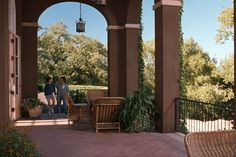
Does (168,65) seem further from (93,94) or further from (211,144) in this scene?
(211,144)

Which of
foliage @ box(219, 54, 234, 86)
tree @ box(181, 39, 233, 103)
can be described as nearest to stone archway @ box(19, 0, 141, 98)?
tree @ box(181, 39, 233, 103)

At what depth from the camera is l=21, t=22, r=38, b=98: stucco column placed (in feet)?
36.9

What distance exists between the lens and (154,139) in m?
7.08

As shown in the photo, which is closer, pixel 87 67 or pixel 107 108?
pixel 107 108

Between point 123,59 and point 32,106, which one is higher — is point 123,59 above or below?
above

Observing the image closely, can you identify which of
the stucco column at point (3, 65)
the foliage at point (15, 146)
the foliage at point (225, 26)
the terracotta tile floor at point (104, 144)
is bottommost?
the terracotta tile floor at point (104, 144)

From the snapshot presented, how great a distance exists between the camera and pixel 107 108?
26.6ft

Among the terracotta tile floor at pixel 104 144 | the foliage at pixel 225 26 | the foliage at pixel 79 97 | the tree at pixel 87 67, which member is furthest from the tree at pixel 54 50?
the terracotta tile floor at pixel 104 144

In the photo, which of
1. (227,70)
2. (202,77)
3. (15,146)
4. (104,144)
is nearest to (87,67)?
(202,77)

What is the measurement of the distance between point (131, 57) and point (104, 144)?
533 cm

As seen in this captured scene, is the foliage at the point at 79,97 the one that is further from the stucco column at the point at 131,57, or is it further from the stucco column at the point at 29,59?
the stucco column at the point at 131,57

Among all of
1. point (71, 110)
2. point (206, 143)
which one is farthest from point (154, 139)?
point (206, 143)

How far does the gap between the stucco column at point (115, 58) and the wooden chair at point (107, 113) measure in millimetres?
3955

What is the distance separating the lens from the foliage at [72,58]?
24.3 metres
